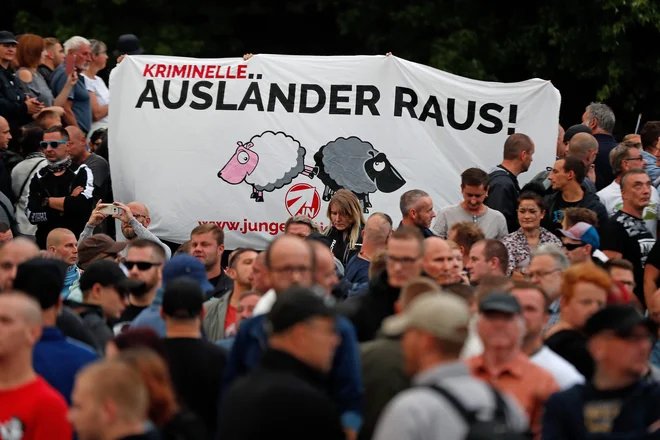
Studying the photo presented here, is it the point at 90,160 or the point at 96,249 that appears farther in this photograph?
the point at 90,160

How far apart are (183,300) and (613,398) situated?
7.12 feet

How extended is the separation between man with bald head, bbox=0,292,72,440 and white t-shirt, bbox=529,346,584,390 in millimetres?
2317

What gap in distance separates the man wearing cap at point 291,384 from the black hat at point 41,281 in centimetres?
165

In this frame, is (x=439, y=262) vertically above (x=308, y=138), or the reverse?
(x=308, y=138)

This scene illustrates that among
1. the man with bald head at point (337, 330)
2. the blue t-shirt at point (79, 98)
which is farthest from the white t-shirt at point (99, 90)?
the man with bald head at point (337, 330)

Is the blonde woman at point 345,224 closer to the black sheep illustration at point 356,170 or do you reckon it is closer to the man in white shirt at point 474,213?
the man in white shirt at point 474,213

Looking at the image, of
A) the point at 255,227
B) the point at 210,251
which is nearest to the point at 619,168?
the point at 255,227

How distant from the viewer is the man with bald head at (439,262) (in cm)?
872

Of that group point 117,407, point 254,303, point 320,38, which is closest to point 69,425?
point 117,407

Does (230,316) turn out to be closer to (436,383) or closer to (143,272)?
(143,272)

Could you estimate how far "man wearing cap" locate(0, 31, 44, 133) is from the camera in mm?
14320

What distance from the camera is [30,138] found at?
1354cm

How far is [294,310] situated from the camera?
5.87 metres

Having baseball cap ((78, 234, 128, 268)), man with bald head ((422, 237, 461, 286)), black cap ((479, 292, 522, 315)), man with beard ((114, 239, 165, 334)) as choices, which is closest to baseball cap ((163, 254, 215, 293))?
man with beard ((114, 239, 165, 334))
